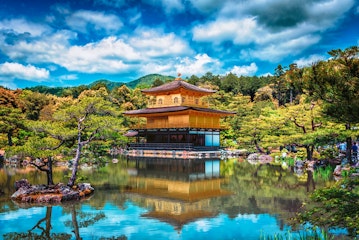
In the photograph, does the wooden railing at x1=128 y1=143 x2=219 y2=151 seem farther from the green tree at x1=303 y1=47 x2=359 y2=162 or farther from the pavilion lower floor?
the green tree at x1=303 y1=47 x2=359 y2=162

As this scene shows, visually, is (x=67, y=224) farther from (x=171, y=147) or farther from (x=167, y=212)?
(x=171, y=147)

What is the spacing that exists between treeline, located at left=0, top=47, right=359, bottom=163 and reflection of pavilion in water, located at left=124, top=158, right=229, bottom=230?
107 inches

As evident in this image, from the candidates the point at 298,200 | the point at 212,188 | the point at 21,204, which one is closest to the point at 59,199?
the point at 21,204

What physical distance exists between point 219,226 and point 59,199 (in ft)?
18.1

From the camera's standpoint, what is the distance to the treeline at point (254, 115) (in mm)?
5402

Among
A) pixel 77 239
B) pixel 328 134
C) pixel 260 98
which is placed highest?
pixel 260 98

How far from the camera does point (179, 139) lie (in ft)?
113

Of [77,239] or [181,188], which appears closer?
[77,239]

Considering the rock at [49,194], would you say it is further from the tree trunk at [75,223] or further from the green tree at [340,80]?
the green tree at [340,80]

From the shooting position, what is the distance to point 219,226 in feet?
26.4

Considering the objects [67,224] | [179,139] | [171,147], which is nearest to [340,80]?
[67,224]

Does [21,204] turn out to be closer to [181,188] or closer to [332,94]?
[181,188]

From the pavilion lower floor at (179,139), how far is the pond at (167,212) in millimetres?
16606

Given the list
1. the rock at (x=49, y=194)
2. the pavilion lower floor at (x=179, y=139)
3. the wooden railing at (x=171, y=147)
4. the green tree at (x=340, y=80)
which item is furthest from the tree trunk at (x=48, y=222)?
the pavilion lower floor at (x=179, y=139)
